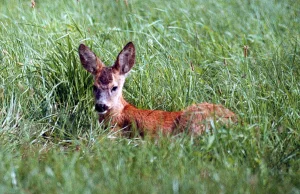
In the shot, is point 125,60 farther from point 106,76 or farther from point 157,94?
point 157,94

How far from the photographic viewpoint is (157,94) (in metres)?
6.77

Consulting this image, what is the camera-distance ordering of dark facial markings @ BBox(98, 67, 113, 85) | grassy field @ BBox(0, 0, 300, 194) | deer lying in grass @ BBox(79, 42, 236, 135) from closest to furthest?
grassy field @ BBox(0, 0, 300, 194) → deer lying in grass @ BBox(79, 42, 236, 135) → dark facial markings @ BBox(98, 67, 113, 85)

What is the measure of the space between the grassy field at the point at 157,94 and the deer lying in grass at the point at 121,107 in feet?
0.52

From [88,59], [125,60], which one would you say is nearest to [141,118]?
[125,60]

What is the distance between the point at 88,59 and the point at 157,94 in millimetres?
739

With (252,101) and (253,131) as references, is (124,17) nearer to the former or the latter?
(252,101)

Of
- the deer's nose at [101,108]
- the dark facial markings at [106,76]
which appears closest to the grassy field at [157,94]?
the deer's nose at [101,108]

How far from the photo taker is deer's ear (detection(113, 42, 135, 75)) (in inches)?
257

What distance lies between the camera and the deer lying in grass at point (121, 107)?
6.20 m

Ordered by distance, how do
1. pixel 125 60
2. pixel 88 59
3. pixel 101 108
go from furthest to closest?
1. pixel 125 60
2. pixel 88 59
3. pixel 101 108

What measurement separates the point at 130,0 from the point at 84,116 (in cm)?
265

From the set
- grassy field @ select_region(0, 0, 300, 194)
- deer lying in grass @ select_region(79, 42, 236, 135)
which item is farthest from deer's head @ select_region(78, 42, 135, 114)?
grassy field @ select_region(0, 0, 300, 194)

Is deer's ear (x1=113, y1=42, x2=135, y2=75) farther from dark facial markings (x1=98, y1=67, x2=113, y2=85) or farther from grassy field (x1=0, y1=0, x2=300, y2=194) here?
grassy field (x1=0, y1=0, x2=300, y2=194)

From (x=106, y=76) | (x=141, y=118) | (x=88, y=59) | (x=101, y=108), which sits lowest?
(x=141, y=118)
